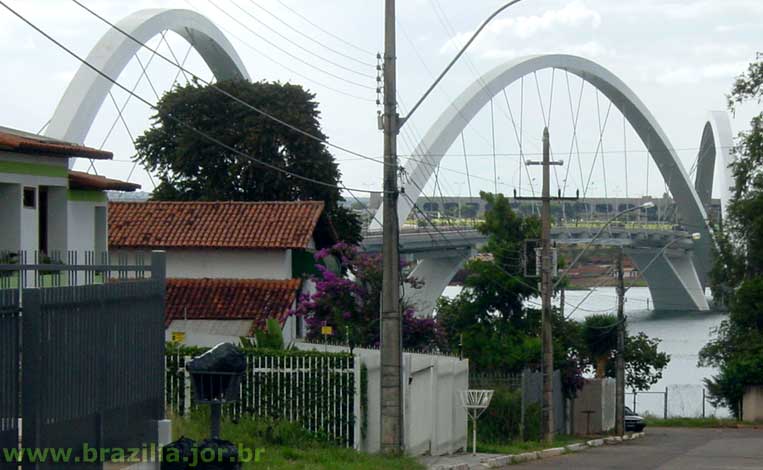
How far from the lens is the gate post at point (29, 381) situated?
35.0 feet

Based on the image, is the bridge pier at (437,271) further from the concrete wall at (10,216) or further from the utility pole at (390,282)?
the concrete wall at (10,216)

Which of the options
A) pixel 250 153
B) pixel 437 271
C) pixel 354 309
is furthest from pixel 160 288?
pixel 437 271

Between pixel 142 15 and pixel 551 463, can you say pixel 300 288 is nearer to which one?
pixel 551 463

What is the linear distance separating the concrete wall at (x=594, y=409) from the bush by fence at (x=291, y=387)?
24.9m

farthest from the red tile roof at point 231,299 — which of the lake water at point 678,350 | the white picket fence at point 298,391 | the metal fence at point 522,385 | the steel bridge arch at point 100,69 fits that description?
the lake water at point 678,350

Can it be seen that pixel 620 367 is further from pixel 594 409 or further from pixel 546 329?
pixel 546 329

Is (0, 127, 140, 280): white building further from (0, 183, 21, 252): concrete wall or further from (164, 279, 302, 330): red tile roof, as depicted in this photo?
(164, 279, 302, 330): red tile roof

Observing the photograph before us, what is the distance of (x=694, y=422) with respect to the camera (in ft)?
175

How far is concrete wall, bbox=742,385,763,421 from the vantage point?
54000mm

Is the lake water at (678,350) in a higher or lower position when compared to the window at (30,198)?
lower

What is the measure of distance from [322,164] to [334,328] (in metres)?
16.7

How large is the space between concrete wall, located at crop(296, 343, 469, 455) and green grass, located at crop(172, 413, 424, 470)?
993 mm

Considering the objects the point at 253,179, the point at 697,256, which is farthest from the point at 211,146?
the point at 697,256

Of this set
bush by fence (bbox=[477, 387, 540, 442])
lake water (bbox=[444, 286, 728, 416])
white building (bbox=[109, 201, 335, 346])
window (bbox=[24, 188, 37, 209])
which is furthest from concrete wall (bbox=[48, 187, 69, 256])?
lake water (bbox=[444, 286, 728, 416])
